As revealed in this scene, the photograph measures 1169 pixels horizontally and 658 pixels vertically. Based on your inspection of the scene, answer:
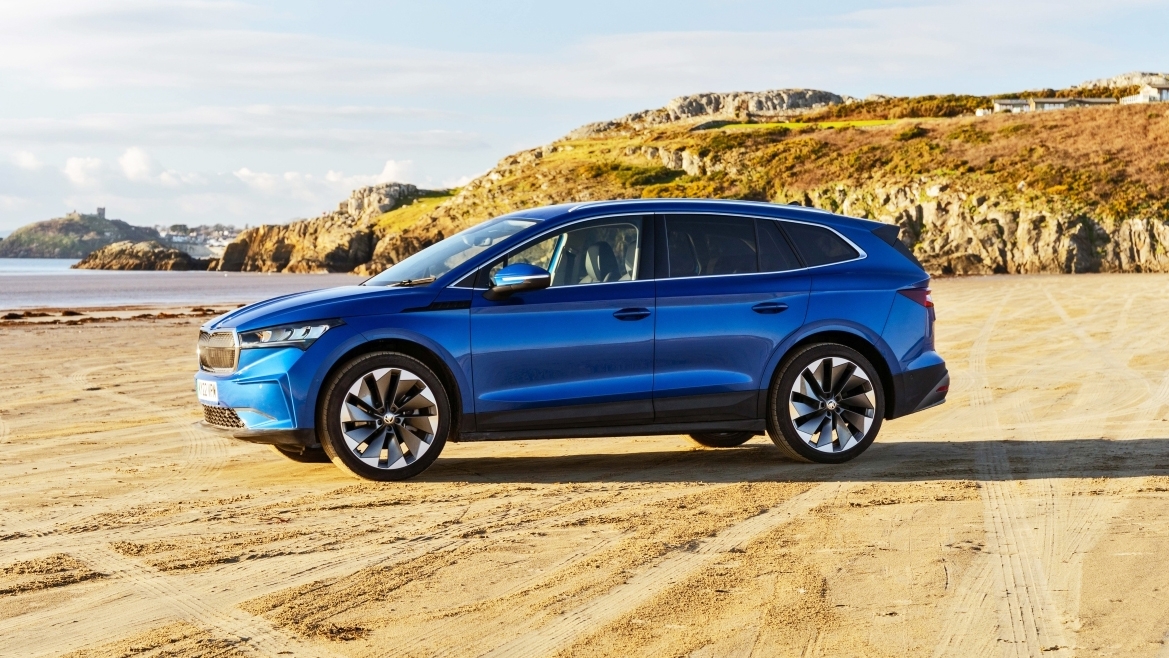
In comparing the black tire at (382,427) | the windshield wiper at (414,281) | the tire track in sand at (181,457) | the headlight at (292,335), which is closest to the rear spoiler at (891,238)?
the windshield wiper at (414,281)

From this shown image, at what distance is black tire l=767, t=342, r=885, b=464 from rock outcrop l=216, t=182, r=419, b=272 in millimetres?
98918

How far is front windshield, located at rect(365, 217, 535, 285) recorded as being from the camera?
25.8ft

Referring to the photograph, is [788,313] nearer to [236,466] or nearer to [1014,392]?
[236,466]

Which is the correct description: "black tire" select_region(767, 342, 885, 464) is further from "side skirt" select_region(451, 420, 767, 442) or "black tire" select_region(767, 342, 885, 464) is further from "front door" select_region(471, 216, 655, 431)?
"front door" select_region(471, 216, 655, 431)

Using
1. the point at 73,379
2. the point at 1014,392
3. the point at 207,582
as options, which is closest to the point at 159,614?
the point at 207,582

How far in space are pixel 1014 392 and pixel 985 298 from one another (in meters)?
18.1

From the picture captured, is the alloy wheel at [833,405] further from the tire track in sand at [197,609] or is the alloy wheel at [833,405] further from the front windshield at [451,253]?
the tire track in sand at [197,609]

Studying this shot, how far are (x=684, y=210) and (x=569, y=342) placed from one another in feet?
4.07

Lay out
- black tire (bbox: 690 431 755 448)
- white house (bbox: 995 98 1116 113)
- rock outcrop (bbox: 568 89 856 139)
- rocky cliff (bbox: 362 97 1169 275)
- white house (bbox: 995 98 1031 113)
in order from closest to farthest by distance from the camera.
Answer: black tire (bbox: 690 431 755 448) < rocky cliff (bbox: 362 97 1169 275) < white house (bbox: 995 98 1116 113) < white house (bbox: 995 98 1031 113) < rock outcrop (bbox: 568 89 856 139)

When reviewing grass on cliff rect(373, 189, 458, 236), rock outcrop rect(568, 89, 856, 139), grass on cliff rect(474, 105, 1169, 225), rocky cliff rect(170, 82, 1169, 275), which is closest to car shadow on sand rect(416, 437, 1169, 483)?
grass on cliff rect(474, 105, 1169, 225)

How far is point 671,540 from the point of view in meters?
5.95

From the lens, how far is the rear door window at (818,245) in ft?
27.5

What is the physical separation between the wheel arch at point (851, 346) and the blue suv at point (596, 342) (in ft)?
0.04

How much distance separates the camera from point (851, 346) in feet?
27.6
